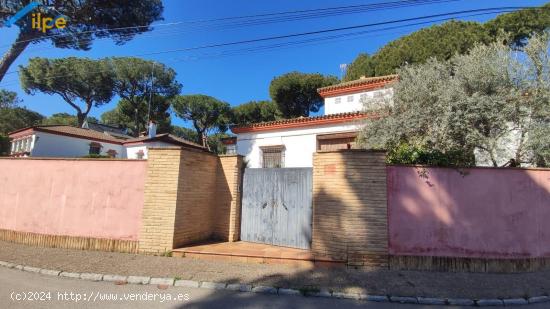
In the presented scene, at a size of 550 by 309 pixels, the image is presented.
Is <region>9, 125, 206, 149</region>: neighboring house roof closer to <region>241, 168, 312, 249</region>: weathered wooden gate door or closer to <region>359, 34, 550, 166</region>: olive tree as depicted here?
<region>241, 168, 312, 249</region>: weathered wooden gate door

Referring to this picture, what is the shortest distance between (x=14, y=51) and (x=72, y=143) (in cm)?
1255

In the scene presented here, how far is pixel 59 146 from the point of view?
23906 millimetres

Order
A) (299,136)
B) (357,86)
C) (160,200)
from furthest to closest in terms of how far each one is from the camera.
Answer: (357,86) → (299,136) → (160,200)

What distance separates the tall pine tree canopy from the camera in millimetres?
15008

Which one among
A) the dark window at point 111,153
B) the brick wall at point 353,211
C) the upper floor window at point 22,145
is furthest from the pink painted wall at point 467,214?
the upper floor window at point 22,145

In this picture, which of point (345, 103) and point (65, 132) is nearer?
point (345, 103)

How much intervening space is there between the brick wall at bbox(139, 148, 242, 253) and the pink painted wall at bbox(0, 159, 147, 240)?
1.24ft

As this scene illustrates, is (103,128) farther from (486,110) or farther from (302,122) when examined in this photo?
(486,110)

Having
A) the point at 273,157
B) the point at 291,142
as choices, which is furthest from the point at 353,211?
the point at 273,157

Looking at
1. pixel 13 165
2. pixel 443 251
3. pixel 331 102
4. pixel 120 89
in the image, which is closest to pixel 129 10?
pixel 13 165

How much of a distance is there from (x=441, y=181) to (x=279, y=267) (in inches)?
147

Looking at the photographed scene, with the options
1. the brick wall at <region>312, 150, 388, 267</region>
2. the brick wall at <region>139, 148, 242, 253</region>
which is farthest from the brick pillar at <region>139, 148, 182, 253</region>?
the brick wall at <region>312, 150, 388, 267</region>

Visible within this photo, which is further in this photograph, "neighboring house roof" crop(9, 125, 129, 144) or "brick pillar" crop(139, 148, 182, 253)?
"neighboring house roof" crop(9, 125, 129, 144)

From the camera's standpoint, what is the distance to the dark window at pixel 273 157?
13.7 metres
